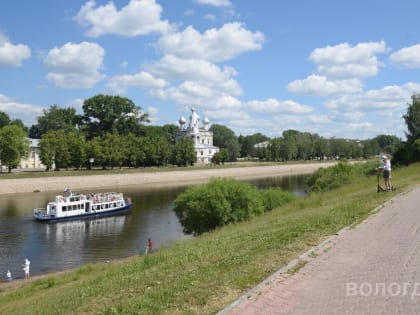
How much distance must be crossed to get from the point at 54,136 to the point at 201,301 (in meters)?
98.5

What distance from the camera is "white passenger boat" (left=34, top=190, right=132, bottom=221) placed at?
48750mm

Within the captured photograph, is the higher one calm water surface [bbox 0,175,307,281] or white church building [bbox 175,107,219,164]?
white church building [bbox 175,107,219,164]

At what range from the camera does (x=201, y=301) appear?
824 cm

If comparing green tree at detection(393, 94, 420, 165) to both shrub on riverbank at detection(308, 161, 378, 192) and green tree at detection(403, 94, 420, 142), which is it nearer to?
green tree at detection(403, 94, 420, 142)

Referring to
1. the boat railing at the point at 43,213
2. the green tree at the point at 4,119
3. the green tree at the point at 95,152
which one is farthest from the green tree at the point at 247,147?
the boat railing at the point at 43,213

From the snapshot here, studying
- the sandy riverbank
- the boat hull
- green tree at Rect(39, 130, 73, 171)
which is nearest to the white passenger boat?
the boat hull

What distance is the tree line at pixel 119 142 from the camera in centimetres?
8838

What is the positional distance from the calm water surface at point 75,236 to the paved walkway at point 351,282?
2031 centimetres

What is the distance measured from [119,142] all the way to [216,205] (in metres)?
79.8

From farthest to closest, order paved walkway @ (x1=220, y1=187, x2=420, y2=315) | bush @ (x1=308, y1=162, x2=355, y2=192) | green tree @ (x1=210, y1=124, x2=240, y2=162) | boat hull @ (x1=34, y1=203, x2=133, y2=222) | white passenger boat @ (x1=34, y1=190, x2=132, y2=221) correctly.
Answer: green tree @ (x1=210, y1=124, x2=240, y2=162) → white passenger boat @ (x1=34, y1=190, x2=132, y2=221) → boat hull @ (x1=34, y1=203, x2=133, y2=222) → bush @ (x1=308, y1=162, x2=355, y2=192) → paved walkway @ (x1=220, y1=187, x2=420, y2=315)

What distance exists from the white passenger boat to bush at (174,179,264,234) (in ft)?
64.8

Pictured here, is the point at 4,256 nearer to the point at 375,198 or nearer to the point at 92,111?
the point at 375,198

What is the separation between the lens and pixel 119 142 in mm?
109625

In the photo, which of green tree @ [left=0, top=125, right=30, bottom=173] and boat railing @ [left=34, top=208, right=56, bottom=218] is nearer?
boat railing @ [left=34, top=208, right=56, bottom=218]
